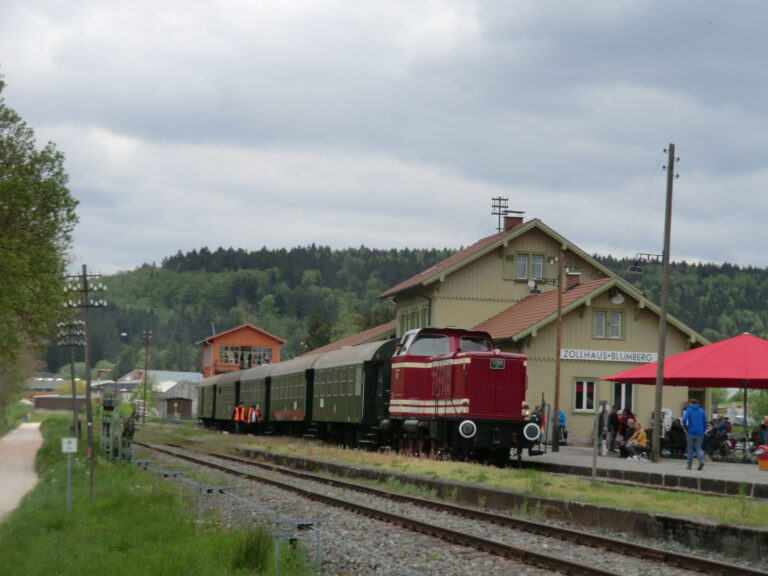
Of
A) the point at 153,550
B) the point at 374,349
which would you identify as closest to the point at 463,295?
the point at 374,349

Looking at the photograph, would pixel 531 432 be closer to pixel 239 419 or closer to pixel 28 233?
pixel 28 233

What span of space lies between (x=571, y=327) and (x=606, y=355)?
2.01 metres

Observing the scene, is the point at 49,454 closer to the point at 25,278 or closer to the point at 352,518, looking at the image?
the point at 25,278

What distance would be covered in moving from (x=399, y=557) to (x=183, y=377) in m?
158

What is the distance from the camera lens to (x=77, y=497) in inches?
891

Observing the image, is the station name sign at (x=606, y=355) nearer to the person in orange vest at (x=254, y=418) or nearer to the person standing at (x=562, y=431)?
the person standing at (x=562, y=431)

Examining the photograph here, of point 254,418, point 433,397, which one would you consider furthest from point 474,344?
point 254,418

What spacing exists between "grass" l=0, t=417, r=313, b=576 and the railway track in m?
2.55

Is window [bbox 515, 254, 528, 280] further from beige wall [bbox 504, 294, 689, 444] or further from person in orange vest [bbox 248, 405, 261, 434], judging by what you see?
person in orange vest [bbox 248, 405, 261, 434]

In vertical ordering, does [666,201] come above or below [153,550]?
above

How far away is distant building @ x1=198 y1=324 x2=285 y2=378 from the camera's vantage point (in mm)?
111688

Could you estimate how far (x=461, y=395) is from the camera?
83.7ft

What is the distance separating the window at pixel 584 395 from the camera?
143 feet

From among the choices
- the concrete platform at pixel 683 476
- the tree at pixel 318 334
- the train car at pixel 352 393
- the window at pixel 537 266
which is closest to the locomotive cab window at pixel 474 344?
the concrete platform at pixel 683 476
